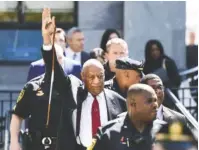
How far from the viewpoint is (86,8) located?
13203mm

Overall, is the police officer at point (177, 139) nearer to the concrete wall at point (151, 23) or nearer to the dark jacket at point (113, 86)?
the dark jacket at point (113, 86)

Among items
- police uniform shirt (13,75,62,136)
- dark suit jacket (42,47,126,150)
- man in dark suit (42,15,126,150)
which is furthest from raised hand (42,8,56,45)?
police uniform shirt (13,75,62,136)

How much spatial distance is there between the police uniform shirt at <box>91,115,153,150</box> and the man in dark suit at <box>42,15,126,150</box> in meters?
1.17

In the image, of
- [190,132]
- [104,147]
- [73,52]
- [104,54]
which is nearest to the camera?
[190,132]

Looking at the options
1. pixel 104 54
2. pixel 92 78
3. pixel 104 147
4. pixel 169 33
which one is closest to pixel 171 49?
pixel 169 33

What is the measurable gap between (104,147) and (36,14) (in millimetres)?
7486

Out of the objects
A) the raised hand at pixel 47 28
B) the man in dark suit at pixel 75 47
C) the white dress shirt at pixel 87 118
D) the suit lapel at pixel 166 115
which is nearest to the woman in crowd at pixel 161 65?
the man in dark suit at pixel 75 47

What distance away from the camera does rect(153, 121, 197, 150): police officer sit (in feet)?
17.6

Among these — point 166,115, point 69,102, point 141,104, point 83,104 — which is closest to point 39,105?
point 69,102

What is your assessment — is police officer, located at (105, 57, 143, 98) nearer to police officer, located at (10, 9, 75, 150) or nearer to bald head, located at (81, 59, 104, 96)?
bald head, located at (81, 59, 104, 96)

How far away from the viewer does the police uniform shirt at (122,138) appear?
245 inches

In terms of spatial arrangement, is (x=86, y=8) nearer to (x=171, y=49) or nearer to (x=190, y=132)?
(x=171, y=49)

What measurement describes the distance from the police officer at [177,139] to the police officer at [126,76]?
90.1 inches

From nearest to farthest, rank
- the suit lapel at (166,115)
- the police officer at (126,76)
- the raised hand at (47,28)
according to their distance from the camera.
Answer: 1. the suit lapel at (166,115)
2. the raised hand at (47,28)
3. the police officer at (126,76)
